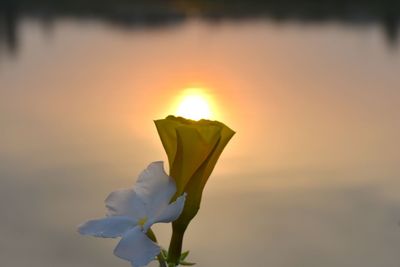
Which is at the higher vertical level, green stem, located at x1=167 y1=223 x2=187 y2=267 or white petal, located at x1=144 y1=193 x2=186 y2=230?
white petal, located at x1=144 y1=193 x2=186 y2=230

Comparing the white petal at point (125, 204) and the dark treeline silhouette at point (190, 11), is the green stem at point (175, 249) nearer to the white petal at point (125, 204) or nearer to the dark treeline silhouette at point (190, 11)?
the white petal at point (125, 204)

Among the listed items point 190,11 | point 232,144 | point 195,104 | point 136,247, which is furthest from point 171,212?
point 190,11

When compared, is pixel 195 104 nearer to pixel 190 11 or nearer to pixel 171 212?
pixel 171 212

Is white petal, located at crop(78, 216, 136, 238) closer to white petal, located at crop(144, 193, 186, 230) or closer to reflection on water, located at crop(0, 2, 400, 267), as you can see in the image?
white petal, located at crop(144, 193, 186, 230)

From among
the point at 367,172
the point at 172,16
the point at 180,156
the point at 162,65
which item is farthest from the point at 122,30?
the point at 180,156

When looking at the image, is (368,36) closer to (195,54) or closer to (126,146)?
(195,54)

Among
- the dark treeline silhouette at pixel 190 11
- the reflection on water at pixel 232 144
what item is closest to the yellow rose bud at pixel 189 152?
the reflection on water at pixel 232 144

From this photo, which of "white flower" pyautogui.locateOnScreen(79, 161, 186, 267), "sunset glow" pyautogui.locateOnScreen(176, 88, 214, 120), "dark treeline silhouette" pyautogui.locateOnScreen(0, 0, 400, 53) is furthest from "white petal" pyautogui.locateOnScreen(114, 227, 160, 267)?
"dark treeline silhouette" pyautogui.locateOnScreen(0, 0, 400, 53)
